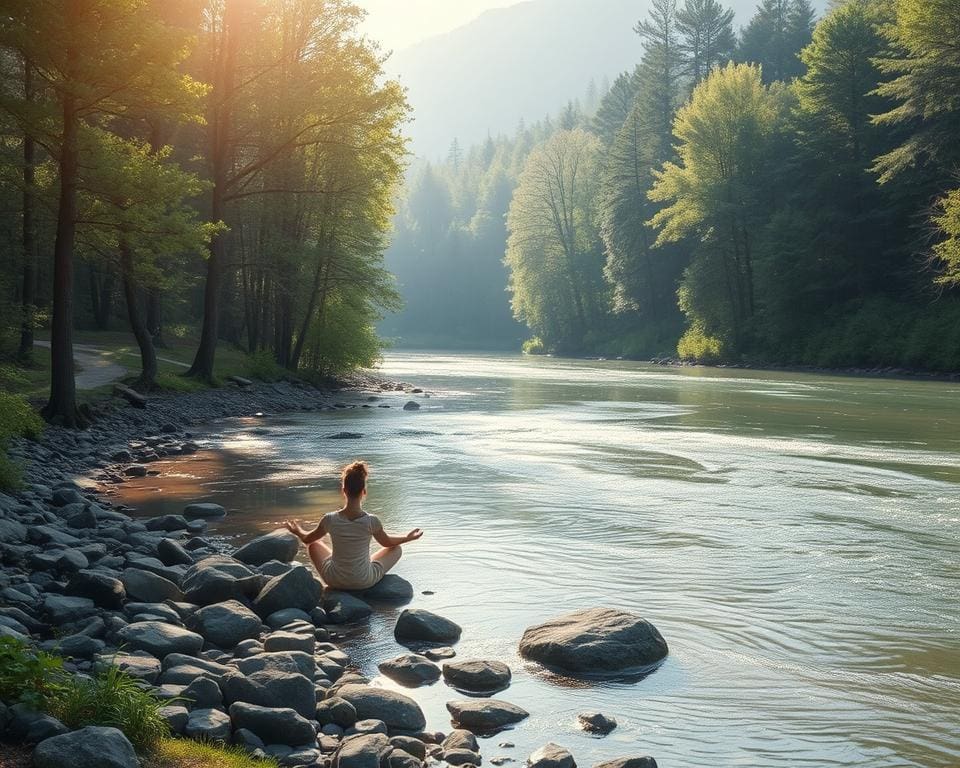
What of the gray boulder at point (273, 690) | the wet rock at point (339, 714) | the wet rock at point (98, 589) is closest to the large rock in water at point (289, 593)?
the wet rock at point (98, 589)

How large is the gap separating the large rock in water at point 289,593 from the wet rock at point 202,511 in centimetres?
506

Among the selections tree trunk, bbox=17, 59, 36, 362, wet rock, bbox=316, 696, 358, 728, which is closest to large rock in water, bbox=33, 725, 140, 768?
wet rock, bbox=316, 696, 358, 728

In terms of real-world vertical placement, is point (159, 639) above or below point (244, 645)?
above

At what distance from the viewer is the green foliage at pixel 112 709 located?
18.3 ft

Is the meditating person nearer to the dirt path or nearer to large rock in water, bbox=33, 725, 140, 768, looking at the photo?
large rock in water, bbox=33, 725, 140, 768

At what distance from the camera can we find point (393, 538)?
11.0 metres

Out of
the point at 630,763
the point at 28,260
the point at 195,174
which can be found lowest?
the point at 630,763

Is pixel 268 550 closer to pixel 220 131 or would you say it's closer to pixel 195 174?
pixel 195 174

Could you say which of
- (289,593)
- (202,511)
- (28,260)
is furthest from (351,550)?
(28,260)

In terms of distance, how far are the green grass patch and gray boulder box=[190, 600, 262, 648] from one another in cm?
265

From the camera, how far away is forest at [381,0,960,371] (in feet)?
157

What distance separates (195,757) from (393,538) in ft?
17.6

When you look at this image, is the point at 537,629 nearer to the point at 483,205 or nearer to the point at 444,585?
the point at 444,585

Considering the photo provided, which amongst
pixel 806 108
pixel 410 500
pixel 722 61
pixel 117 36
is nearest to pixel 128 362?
pixel 117 36
